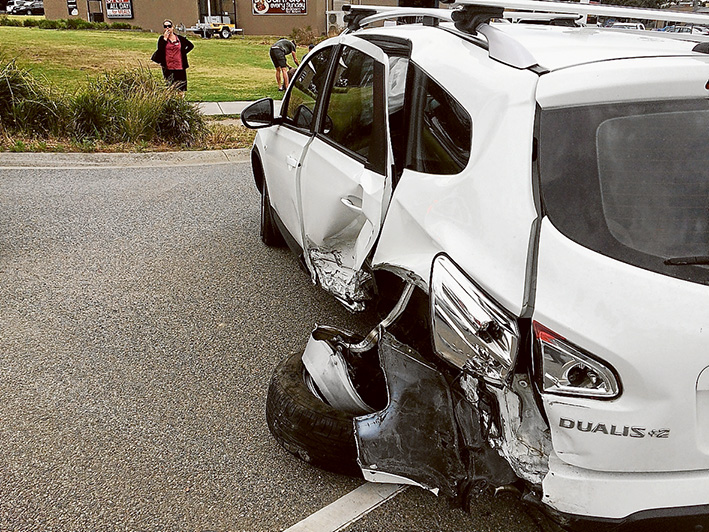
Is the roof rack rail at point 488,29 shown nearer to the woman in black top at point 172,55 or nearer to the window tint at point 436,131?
the window tint at point 436,131

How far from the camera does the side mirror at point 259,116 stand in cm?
482

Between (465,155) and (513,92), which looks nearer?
(513,92)

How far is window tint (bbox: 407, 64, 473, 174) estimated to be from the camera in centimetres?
259

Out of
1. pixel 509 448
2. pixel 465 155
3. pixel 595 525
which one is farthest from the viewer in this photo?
pixel 465 155

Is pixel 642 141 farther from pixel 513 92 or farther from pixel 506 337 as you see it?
pixel 506 337

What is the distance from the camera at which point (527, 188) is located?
2168 mm

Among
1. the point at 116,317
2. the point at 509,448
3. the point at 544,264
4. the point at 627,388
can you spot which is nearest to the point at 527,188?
the point at 544,264

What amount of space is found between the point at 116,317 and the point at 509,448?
10.1ft

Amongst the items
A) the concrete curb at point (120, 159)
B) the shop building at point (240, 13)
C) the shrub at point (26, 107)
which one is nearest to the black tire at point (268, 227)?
the concrete curb at point (120, 159)

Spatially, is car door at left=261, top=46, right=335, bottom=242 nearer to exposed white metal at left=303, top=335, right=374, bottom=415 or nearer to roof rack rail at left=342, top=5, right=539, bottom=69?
roof rack rail at left=342, top=5, right=539, bottom=69

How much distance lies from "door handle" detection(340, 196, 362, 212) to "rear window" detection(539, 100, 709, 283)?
1.32 m

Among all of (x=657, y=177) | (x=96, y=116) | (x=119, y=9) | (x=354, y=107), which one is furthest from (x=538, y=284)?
(x=119, y=9)

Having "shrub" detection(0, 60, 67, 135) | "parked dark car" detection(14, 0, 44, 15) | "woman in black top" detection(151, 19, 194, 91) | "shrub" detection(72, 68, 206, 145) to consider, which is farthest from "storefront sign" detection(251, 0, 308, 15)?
"shrub" detection(0, 60, 67, 135)

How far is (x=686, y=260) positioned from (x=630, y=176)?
32cm
